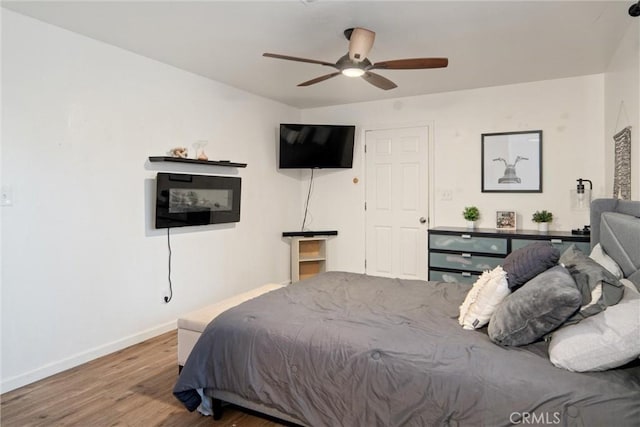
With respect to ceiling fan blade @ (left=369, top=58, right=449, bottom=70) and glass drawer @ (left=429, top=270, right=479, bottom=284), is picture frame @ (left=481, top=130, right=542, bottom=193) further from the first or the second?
ceiling fan blade @ (left=369, top=58, right=449, bottom=70)

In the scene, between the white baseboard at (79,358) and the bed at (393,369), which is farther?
the white baseboard at (79,358)

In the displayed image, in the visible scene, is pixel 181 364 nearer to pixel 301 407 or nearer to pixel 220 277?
pixel 301 407

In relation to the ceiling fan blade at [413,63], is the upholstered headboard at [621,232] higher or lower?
lower

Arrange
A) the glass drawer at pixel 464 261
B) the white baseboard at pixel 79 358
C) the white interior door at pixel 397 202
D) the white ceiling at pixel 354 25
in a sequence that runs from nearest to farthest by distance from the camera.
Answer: the white ceiling at pixel 354 25 → the white baseboard at pixel 79 358 → the glass drawer at pixel 464 261 → the white interior door at pixel 397 202

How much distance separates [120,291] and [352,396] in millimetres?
2402

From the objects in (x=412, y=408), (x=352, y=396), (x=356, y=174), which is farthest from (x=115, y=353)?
(x=356, y=174)

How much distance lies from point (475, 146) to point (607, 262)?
2629 millimetres

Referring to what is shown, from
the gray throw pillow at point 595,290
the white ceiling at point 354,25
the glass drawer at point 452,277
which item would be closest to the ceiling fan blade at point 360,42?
the white ceiling at point 354,25

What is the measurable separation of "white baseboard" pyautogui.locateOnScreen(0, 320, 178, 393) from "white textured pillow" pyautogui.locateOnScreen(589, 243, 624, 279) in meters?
3.46

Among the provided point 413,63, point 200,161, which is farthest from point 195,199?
point 413,63

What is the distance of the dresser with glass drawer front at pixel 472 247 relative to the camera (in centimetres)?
382

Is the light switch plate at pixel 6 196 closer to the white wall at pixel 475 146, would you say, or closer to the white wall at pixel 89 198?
the white wall at pixel 89 198

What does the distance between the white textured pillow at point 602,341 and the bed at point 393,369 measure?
0.09 feet

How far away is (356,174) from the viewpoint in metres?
5.28
